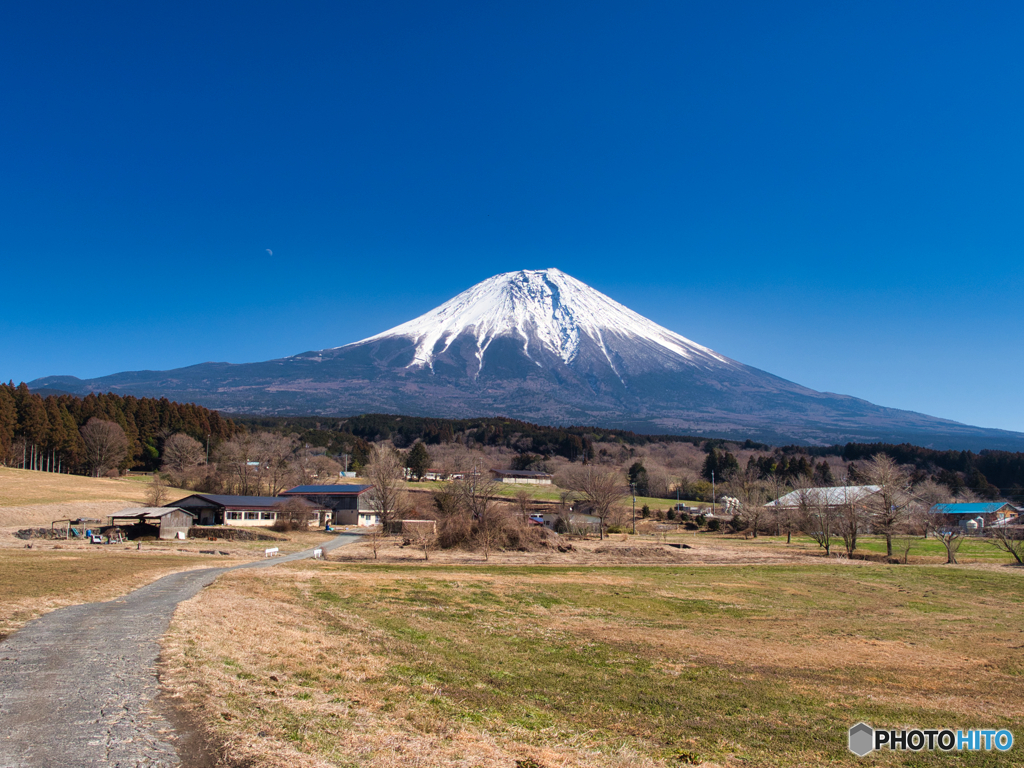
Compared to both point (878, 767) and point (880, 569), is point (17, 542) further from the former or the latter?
point (880, 569)

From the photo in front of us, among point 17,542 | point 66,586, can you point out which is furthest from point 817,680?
point 17,542

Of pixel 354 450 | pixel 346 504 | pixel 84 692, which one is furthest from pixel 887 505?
pixel 354 450

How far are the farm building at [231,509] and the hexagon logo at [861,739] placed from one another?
195 feet

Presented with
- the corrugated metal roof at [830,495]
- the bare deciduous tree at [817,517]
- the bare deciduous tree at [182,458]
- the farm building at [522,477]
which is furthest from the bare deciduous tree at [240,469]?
the corrugated metal roof at [830,495]

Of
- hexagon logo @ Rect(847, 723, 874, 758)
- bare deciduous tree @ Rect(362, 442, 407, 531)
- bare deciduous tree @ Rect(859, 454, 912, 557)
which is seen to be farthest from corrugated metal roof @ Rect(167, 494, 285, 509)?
hexagon logo @ Rect(847, 723, 874, 758)

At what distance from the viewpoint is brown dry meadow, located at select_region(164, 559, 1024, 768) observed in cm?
852

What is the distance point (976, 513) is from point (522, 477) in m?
71.7

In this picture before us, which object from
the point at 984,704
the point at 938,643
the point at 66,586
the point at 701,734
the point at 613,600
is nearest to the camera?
the point at 701,734

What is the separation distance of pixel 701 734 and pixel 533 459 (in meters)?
123

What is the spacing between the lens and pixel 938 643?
18.4 metres

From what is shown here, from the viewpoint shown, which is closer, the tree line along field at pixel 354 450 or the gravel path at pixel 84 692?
the gravel path at pixel 84 692

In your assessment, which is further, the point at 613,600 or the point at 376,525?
the point at 376,525

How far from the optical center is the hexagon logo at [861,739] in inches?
378

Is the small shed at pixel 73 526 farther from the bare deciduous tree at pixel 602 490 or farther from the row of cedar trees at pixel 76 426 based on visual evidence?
the bare deciduous tree at pixel 602 490
